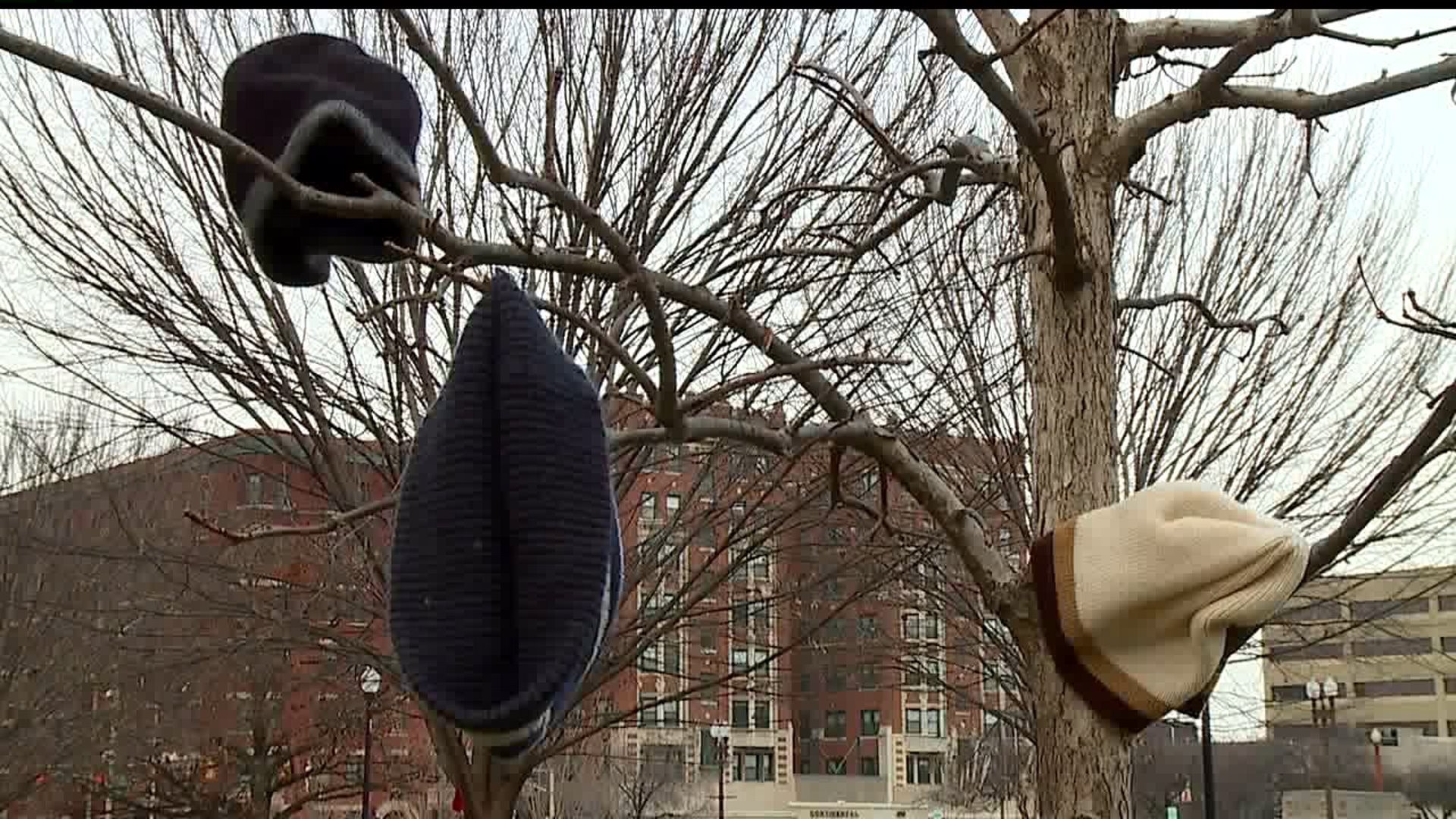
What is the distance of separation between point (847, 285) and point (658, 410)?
17.7 feet

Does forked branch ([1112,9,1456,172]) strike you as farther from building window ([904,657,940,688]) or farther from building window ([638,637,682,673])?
building window ([904,657,940,688])

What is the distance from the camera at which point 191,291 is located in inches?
294

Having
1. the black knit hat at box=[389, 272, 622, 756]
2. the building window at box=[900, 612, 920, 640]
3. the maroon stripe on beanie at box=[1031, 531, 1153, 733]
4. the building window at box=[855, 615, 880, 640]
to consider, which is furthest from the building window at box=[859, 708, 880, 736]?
the black knit hat at box=[389, 272, 622, 756]

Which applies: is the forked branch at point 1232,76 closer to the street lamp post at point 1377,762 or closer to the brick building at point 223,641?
the brick building at point 223,641

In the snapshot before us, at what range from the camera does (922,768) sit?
188 feet

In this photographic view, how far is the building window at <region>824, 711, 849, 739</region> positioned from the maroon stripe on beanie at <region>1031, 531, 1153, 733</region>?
5738cm

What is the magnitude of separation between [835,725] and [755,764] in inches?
187

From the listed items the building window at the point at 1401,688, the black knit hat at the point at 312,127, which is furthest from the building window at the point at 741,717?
the black knit hat at the point at 312,127

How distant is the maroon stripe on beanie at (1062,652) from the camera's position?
3121mm

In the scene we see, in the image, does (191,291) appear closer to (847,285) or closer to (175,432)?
(175,432)

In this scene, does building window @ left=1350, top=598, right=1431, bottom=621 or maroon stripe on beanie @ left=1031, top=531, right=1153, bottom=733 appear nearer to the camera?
maroon stripe on beanie @ left=1031, top=531, right=1153, bottom=733

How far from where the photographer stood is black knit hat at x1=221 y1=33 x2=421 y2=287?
6.88 feet

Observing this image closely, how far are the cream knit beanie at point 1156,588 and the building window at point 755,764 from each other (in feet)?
177

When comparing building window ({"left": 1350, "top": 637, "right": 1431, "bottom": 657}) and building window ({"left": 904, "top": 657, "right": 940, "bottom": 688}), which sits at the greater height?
building window ({"left": 1350, "top": 637, "right": 1431, "bottom": 657})
